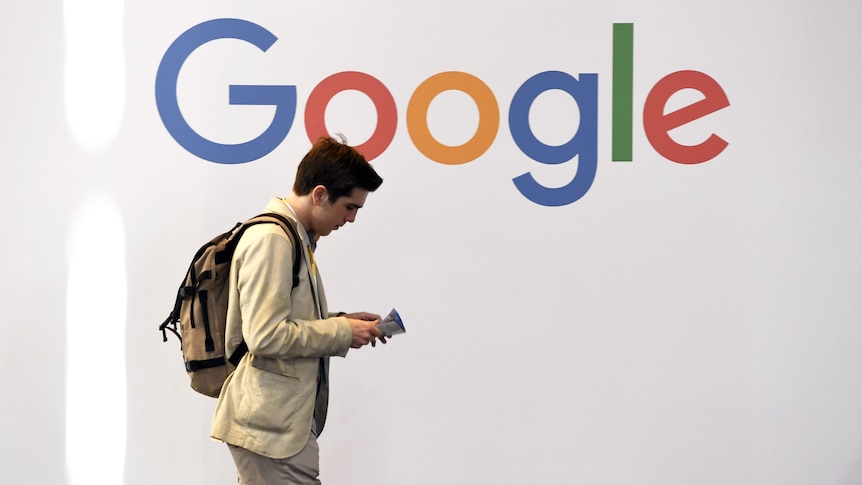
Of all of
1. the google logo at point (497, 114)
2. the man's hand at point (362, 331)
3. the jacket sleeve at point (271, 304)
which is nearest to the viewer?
the jacket sleeve at point (271, 304)

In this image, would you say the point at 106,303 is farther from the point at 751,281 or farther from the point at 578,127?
the point at 751,281

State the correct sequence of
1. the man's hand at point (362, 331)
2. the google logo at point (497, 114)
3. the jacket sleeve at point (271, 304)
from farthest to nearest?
the google logo at point (497, 114)
the man's hand at point (362, 331)
the jacket sleeve at point (271, 304)

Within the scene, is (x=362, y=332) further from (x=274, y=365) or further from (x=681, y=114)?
(x=681, y=114)

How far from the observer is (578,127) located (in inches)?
132

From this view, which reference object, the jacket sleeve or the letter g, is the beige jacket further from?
the letter g

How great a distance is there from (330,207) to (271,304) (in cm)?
33

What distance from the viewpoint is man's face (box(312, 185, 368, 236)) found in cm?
239

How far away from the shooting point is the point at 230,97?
338 cm

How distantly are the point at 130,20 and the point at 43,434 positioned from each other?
1.63m

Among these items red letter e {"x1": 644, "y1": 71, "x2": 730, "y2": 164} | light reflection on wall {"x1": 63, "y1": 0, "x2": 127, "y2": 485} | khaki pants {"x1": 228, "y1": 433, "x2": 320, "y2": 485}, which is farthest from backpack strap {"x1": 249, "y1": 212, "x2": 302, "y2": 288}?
red letter e {"x1": 644, "y1": 71, "x2": 730, "y2": 164}

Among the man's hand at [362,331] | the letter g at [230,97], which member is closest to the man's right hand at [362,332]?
the man's hand at [362,331]

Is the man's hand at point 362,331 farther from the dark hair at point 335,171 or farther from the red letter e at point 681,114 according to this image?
the red letter e at point 681,114

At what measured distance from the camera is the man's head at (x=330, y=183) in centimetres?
237

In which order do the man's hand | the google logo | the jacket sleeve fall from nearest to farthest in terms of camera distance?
the jacket sleeve, the man's hand, the google logo
